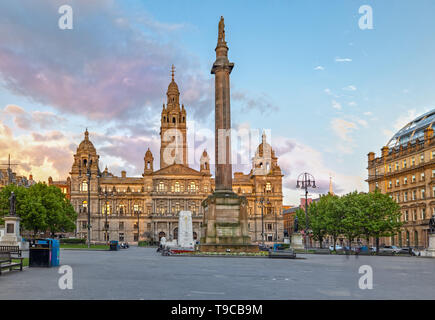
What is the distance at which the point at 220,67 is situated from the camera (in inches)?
1613

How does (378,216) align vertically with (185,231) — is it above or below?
above

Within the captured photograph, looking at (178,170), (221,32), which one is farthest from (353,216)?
(178,170)

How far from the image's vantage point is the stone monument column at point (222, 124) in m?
39.6

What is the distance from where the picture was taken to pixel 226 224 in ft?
125

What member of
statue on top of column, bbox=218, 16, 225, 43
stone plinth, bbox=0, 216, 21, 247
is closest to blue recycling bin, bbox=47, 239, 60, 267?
stone plinth, bbox=0, 216, 21, 247

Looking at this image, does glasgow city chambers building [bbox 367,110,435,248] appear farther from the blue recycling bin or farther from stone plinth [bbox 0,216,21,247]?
the blue recycling bin

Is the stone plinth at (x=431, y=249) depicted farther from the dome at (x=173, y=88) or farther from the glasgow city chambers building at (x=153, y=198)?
the dome at (x=173, y=88)

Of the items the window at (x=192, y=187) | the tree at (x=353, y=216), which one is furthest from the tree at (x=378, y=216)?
the window at (x=192, y=187)

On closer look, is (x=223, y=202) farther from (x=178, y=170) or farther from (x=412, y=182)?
(x=178, y=170)

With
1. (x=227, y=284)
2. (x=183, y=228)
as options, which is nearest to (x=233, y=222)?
(x=183, y=228)

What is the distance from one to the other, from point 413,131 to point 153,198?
7484 centimetres

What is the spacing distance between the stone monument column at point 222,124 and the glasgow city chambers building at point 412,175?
43518 mm
